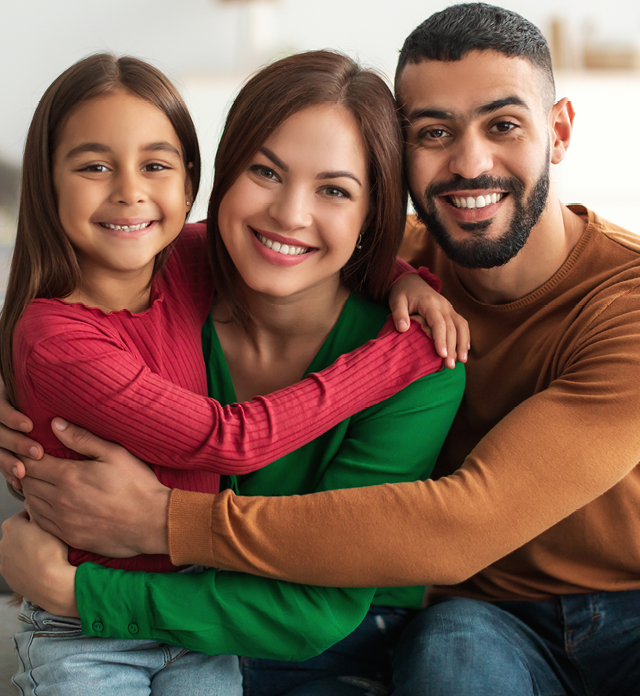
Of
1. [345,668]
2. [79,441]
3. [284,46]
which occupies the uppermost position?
[284,46]

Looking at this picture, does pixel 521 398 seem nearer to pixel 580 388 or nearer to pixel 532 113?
pixel 580 388

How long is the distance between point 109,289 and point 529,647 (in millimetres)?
1053

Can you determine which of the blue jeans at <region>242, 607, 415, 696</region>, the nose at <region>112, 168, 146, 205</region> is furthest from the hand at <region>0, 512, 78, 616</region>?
the nose at <region>112, 168, 146, 205</region>

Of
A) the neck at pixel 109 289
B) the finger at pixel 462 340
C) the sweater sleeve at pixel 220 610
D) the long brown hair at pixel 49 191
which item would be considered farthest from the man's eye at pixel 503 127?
the sweater sleeve at pixel 220 610

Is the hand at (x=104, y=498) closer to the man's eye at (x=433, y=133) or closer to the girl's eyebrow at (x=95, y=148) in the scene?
the girl's eyebrow at (x=95, y=148)

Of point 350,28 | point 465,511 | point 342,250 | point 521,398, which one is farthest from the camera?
point 350,28

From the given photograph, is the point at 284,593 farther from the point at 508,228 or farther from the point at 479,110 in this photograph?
the point at 479,110

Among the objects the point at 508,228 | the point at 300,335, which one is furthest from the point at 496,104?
the point at 300,335

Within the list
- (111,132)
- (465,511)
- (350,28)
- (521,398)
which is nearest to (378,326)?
(521,398)

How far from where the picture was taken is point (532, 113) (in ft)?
4.91

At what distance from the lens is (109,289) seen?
142 cm

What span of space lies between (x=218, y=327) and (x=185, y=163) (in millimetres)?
341

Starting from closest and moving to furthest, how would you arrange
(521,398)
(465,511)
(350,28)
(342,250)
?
(465,511)
(342,250)
(521,398)
(350,28)

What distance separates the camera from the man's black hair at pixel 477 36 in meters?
1.47
